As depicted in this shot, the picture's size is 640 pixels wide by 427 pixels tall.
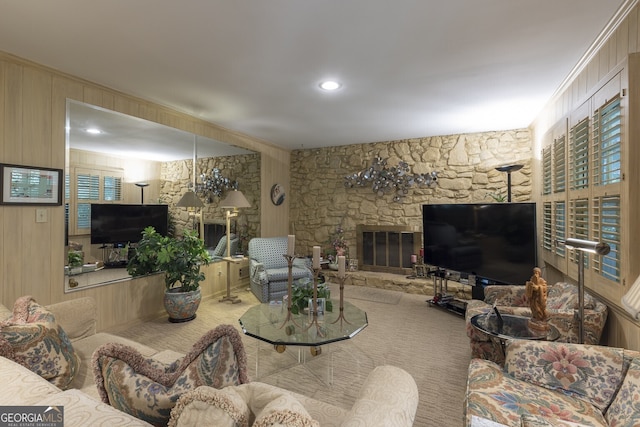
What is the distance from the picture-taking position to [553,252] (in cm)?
313

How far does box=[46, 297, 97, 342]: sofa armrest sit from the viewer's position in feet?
6.51

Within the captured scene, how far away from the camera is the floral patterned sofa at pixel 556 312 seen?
202 cm

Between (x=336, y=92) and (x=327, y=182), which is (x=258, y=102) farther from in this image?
(x=327, y=182)

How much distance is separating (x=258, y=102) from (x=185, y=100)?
788 mm

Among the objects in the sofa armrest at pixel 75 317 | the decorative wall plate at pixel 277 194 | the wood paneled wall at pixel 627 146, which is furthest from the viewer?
the decorative wall plate at pixel 277 194

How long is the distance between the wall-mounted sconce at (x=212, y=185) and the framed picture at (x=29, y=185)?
174 cm

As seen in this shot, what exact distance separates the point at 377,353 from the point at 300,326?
89 centimetres

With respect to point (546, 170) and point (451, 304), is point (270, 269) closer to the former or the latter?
point (451, 304)

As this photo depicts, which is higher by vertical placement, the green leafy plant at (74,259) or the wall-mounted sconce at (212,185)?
the wall-mounted sconce at (212,185)

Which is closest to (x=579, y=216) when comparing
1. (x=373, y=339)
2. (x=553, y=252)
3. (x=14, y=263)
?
(x=553, y=252)

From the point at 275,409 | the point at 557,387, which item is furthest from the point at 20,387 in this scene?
the point at 557,387

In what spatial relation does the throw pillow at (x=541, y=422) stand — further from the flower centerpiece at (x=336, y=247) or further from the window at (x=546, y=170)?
the flower centerpiece at (x=336, y=247)

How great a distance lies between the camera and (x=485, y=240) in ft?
11.8

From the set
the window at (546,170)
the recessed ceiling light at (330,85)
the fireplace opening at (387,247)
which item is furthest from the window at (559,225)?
the recessed ceiling light at (330,85)
